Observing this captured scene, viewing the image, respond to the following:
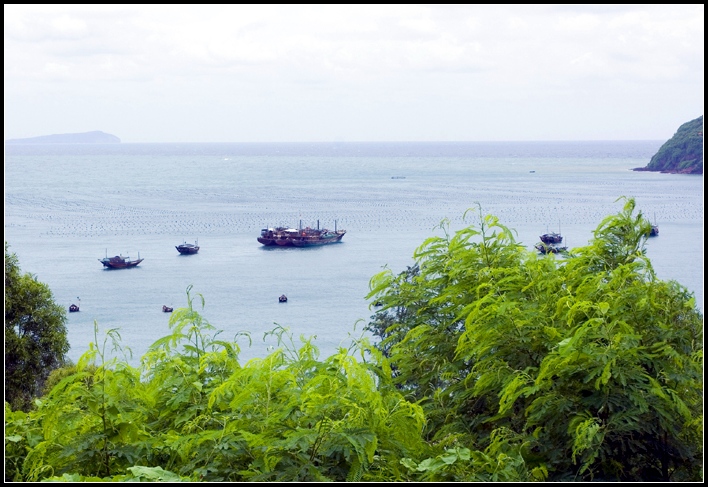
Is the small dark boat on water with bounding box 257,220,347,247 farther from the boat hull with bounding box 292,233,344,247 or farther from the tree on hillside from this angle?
the tree on hillside

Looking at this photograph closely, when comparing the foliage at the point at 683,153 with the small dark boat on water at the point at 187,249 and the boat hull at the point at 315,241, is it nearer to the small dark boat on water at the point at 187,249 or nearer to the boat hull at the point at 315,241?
the boat hull at the point at 315,241

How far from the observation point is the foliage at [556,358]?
336 cm

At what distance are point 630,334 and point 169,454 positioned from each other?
6.37 feet

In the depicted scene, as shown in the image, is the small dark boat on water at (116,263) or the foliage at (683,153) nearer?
the foliage at (683,153)

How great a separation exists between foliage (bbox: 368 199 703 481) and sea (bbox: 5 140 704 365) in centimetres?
1341

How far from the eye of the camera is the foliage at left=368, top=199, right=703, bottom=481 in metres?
3.36

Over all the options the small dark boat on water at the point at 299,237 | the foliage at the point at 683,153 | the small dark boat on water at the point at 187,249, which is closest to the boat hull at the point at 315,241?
the small dark boat on water at the point at 299,237

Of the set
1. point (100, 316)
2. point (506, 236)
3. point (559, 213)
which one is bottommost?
point (100, 316)

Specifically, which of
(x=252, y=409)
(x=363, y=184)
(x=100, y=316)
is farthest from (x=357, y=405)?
(x=363, y=184)

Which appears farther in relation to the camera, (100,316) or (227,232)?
(227,232)

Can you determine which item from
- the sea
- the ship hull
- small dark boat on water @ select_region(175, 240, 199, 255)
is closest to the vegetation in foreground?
the sea

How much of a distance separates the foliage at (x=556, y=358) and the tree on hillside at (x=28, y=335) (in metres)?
8.69

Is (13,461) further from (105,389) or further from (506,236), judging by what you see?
(506,236)

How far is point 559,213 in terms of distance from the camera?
41.4 m
